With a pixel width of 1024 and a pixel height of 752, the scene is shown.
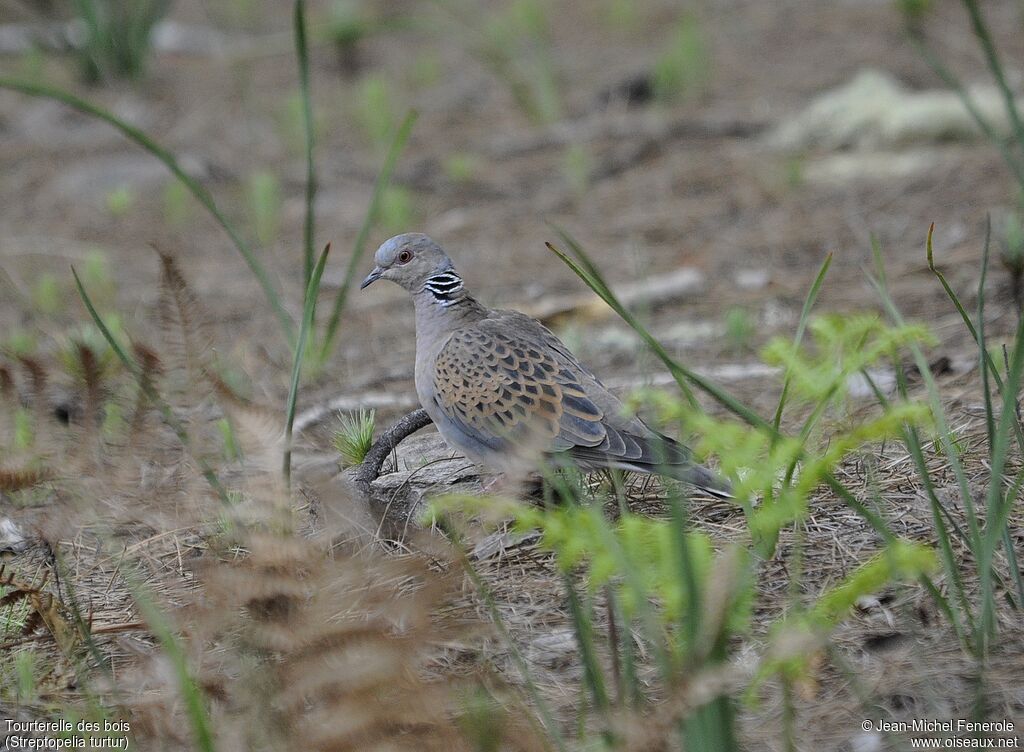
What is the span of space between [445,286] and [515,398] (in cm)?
63

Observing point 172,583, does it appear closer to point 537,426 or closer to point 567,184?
point 537,426

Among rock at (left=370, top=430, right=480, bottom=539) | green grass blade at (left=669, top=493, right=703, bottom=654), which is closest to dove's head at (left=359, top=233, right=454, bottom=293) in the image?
rock at (left=370, top=430, right=480, bottom=539)

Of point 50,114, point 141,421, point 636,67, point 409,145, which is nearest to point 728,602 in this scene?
point 141,421

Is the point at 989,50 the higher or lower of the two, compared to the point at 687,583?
higher

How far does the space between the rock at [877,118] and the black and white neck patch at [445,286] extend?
389 cm

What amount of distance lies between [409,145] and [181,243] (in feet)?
6.29

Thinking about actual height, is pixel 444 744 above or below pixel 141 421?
below

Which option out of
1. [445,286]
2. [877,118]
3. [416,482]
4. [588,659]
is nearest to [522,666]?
[588,659]

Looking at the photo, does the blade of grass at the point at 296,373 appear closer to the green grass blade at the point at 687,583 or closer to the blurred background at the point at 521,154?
the green grass blade at the point at 687,583

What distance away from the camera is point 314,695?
2049mm

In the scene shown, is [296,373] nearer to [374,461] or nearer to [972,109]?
[374,461]

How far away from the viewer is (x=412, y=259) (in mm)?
3998

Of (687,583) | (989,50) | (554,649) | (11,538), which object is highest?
(989,50)

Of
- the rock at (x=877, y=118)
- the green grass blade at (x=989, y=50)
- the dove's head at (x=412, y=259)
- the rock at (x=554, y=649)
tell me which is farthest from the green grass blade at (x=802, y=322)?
the rock at (x=877, y=118)
